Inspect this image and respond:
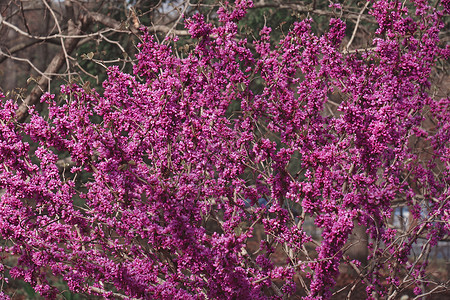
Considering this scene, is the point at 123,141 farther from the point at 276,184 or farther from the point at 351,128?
the point at 351,128

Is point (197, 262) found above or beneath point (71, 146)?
beneath

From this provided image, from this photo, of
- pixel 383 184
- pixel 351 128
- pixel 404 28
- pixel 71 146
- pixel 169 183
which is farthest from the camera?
pixel 383 184

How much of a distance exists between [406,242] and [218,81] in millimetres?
2178

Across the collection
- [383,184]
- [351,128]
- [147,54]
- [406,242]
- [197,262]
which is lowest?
[406,242]

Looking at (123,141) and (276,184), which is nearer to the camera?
(123,141)

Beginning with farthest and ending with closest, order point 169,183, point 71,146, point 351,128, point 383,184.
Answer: point 383,184 → point 351,128 → point 71,146 → point 169,183

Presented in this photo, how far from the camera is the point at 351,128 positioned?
376cm

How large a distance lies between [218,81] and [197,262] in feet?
Answer: 4.35

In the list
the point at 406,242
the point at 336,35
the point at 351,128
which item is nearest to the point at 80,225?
the point at 351,128

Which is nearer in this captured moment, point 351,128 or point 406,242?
point 351,128

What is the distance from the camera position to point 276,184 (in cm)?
387

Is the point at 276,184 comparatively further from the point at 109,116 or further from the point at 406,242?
the point at 406,242

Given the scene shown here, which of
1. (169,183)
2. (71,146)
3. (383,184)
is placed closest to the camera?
(169,183)

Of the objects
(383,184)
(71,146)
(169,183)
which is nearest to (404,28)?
(383,184)
